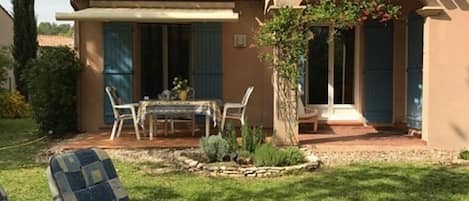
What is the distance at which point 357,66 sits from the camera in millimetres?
15781

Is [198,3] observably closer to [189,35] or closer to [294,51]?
[189,35]

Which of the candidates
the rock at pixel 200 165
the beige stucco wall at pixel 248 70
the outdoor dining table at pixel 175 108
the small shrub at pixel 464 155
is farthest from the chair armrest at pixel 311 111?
the rock at pixel 200 165

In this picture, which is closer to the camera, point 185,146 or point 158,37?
point 185,146

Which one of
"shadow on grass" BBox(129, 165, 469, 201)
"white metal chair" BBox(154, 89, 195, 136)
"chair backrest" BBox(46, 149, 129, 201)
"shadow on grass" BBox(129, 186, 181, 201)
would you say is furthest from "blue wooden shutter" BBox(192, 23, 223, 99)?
"chair backrest" BBox(46, 149, 129, 201)

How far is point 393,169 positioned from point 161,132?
6.31 meters

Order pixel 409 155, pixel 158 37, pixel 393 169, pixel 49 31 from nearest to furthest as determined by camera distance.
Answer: pixel 393 169 < pixel 409 155 < pixel 158 37 < pixel 49 31

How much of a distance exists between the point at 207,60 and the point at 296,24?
4020 mm

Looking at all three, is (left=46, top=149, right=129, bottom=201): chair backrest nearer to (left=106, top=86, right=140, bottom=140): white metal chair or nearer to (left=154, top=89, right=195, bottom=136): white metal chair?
(left=106, top=86, right=140, bottom=140): white metal chair

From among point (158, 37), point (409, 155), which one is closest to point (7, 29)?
point (158, 37)

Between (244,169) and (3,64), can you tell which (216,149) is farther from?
(3,64)

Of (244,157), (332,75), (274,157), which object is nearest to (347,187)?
(274,157)

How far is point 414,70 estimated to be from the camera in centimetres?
1385

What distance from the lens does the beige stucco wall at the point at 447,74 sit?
39.7 ft

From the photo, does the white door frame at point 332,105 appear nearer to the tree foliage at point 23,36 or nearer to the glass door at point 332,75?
the glass door at point 332,75
